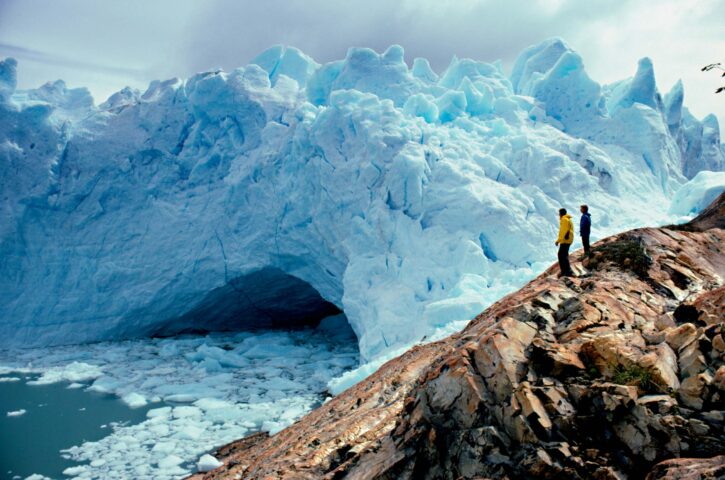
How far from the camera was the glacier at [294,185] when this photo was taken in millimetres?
14664

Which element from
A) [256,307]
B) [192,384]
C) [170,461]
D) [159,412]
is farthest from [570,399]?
[256,307]

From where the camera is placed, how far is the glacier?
1466 cm

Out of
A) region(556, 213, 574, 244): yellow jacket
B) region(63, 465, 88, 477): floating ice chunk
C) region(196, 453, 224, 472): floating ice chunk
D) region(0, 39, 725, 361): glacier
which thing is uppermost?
region(0, 39, 725, 361): glacier

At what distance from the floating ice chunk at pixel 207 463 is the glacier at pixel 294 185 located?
18.6 ft

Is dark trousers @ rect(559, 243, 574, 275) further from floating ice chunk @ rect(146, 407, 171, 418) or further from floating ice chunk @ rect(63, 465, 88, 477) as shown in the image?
floating ice chunk @ rect(146, 407, 171, 418)

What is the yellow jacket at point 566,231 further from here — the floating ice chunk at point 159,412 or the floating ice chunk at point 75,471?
the floating ice chunk at point 159,412

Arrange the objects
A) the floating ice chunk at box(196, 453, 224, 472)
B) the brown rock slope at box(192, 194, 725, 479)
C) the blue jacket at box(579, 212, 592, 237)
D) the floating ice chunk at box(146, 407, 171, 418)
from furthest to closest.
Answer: the floating ice chunk at box(146, 407, 171, 418) < the floating ice chunk at box(196, 453, 224, 472) < the blue jacket at box(579, 212, 592, 237) < the brown rock slope at box(192, 194, 725, 479)

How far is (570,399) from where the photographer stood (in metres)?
3.51

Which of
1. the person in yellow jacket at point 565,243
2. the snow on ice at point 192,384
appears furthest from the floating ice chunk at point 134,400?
the person in yellow jacket at point 565,243

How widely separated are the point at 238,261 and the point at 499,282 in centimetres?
849

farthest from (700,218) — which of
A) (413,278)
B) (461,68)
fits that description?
(461,68)

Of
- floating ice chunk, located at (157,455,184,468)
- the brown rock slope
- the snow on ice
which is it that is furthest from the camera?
the snow on ice

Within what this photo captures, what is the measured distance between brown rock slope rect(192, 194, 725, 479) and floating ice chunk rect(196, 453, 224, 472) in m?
4.07

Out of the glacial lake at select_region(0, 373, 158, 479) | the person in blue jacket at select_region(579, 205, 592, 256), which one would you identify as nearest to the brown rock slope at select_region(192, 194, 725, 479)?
the person in blue jacket at select_region(579, 205, 592, 256)
